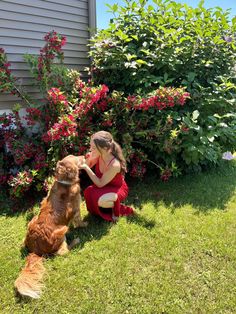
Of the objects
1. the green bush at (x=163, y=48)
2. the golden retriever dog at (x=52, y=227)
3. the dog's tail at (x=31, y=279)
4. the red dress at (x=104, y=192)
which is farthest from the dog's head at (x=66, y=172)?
the green bush at (x=163, y=48)

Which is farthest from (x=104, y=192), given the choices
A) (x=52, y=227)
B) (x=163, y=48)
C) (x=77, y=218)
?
(x=163, y=48)

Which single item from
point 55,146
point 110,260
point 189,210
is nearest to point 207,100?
point 189,210

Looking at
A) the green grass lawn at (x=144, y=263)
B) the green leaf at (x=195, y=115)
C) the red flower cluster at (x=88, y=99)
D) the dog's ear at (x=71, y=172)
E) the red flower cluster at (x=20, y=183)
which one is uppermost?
the red flower cluster at (x=88, y=99)

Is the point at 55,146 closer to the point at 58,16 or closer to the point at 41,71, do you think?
the point at 41,71

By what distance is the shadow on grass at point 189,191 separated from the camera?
3711 mm

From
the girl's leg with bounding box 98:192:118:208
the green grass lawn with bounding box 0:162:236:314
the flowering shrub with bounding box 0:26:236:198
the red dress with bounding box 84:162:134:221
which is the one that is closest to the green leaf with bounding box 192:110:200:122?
the flowering shrub with bounding box 0:26:236:198

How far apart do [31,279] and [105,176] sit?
4.09ft

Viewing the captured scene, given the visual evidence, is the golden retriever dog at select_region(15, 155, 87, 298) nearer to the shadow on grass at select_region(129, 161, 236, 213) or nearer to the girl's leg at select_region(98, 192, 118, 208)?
the girl's leg at select_region(98, 192, 118, 208)

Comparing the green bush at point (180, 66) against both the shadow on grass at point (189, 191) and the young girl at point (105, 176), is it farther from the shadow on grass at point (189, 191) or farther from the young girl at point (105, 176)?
the young girl at point (105, 176)

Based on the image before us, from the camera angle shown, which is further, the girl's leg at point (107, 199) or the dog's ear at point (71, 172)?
the girl's leg at point (107, 199)

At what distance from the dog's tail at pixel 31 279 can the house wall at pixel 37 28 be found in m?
2.48

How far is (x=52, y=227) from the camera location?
2.64 m

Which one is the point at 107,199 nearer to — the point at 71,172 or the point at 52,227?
the point at 71,172

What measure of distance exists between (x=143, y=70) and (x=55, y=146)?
160 cm
